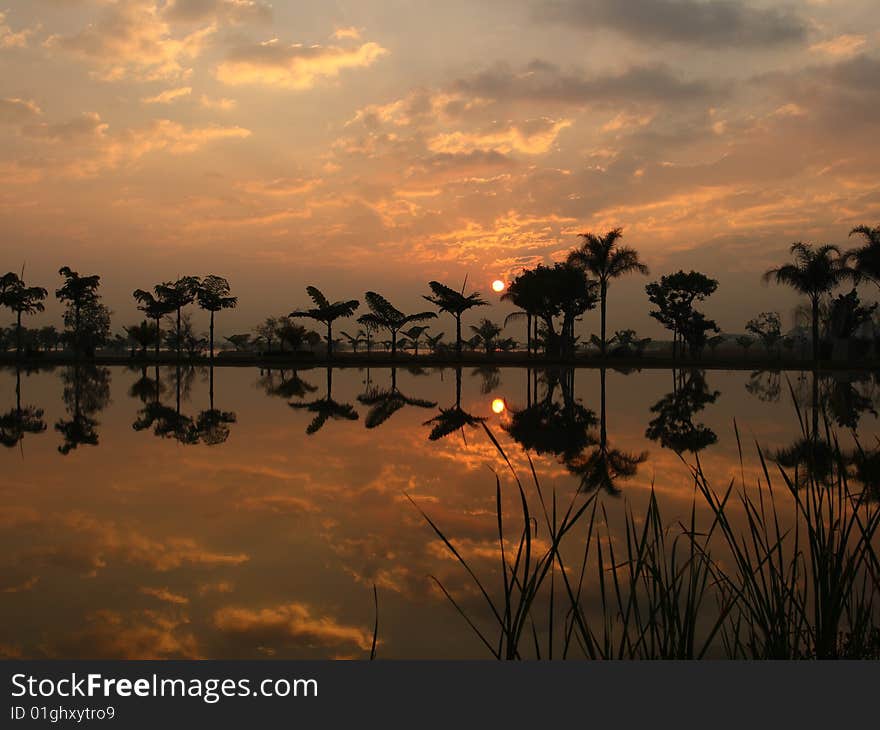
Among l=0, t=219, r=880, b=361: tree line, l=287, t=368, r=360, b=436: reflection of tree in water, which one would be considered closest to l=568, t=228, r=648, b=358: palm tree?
l=0, t=219, r=880, b=361: tree line

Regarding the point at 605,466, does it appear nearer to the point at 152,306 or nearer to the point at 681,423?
the point at 681,423

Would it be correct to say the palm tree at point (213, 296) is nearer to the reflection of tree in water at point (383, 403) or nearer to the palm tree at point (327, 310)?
the palm tree at point (327, 310)

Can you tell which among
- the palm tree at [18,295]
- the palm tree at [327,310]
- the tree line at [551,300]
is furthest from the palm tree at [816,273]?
the palm tree at [18,295]

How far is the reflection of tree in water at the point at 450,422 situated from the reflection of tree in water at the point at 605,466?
227cm

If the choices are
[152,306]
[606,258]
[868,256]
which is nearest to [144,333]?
[152,306]

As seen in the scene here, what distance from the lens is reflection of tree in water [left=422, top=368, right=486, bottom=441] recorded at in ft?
38.8

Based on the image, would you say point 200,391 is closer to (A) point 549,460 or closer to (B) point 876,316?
(A) point 549,460

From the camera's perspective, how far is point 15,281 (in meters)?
52.0

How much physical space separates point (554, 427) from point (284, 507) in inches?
259

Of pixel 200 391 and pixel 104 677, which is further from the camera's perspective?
pixel 200 391

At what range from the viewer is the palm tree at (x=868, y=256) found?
35.2m

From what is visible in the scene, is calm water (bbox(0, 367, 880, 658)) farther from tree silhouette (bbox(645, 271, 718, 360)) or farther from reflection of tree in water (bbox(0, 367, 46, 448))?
tree silhouette (bbox(645, 271, 718, 360))

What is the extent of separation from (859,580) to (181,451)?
318 inches

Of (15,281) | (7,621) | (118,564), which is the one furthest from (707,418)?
(15,281)
